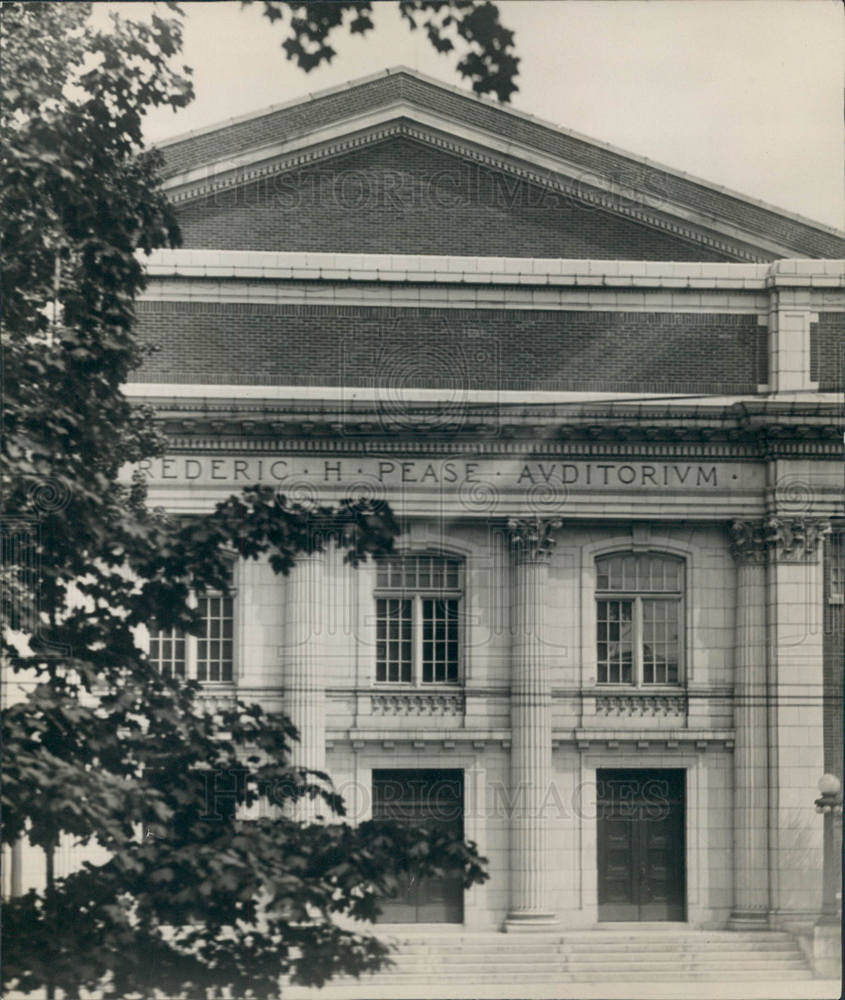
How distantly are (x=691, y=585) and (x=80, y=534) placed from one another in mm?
2411

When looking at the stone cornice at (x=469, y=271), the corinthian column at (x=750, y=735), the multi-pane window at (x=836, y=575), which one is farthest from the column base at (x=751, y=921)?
the stone cornice at (x=469, y=271)

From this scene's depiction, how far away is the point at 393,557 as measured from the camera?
5477 millimetres

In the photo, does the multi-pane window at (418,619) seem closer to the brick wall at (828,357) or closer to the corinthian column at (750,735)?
the corinthian column at (750,735)

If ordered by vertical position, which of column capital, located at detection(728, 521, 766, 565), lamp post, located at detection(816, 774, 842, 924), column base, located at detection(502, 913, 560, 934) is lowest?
column base, located at detection(502, 913, 560, 934)

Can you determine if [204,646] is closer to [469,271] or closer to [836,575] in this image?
[469,271]

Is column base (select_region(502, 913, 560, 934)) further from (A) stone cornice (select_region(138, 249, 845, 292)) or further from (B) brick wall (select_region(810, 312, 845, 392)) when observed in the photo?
(A) stone cornice (select_region(138, 249, 845, 292))

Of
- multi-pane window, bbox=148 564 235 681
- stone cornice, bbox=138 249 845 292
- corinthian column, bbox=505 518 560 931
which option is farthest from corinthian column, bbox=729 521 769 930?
multi-pane window, bbox=148 564 235 681

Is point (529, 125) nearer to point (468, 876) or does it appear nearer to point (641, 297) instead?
point (641, 297)

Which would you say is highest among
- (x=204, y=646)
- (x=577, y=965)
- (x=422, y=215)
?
(x=422, y=215)

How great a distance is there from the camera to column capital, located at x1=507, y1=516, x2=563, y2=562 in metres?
5.46

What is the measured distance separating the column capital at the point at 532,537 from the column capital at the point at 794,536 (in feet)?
2.75

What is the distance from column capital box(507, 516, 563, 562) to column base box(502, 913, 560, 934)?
137 cm

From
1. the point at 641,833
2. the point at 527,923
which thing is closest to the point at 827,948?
the point at 641,833

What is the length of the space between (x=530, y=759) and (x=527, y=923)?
625 millimetres
